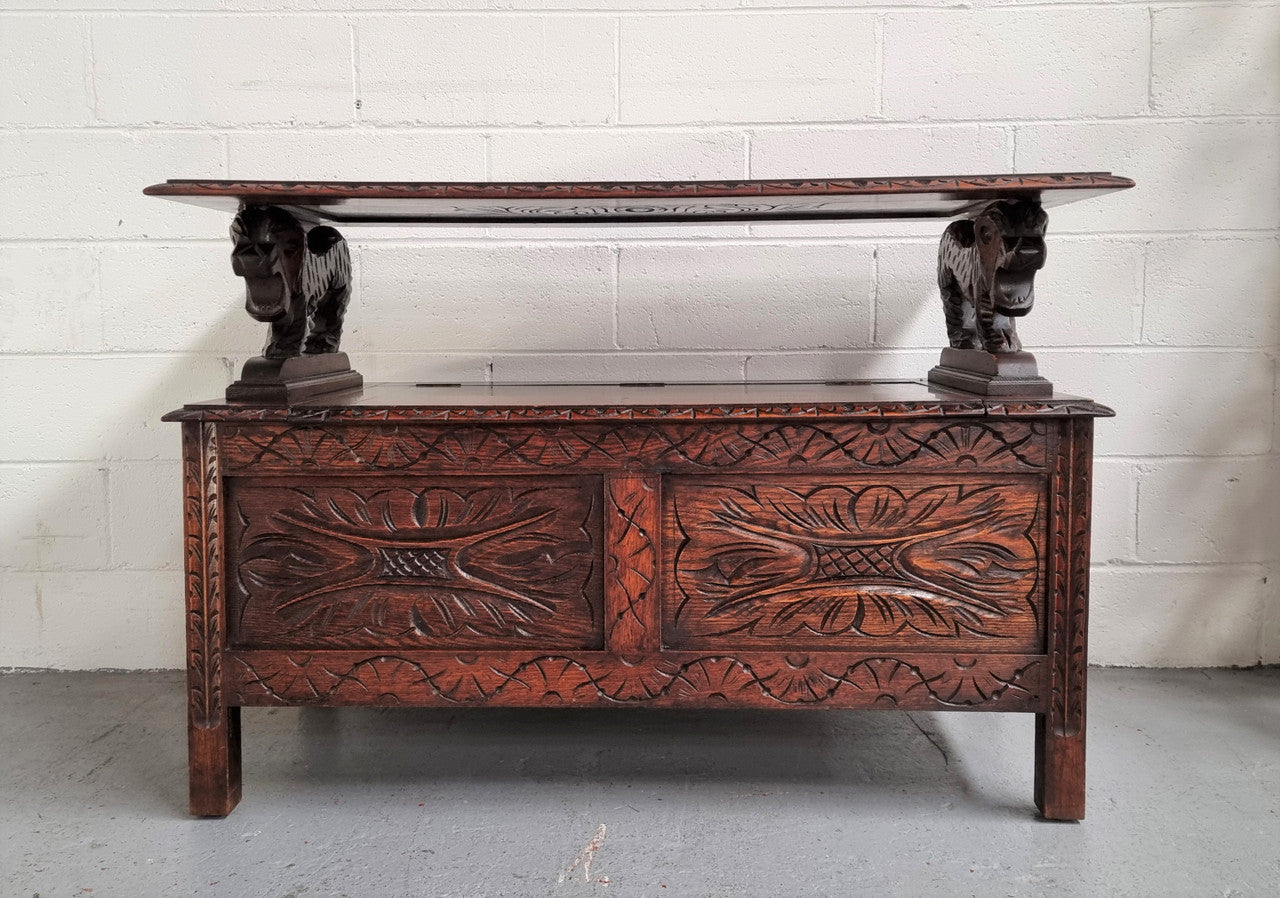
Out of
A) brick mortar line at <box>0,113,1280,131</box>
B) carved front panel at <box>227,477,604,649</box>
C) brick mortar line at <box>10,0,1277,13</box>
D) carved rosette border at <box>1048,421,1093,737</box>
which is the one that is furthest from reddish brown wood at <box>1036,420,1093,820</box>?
brick mortar line at <box>10,0,1277,13</box>

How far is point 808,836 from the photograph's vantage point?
1654 mm

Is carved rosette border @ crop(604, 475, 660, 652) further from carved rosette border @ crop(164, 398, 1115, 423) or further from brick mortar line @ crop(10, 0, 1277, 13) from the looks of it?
brick mortar line @ crop(10, 0, 1277, 13)

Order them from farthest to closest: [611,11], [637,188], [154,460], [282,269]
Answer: [154,460] → [611,11] → [282,269] → [637,188]

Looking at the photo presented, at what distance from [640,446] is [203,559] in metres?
0.81

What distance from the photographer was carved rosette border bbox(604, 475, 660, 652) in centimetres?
169

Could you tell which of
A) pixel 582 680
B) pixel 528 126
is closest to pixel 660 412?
pixel 582 680

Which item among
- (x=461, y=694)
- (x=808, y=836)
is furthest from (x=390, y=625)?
(x=808, y=836)

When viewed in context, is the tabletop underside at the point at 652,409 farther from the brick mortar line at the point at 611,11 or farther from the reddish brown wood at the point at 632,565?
the brick mortar line at the point at 611,11

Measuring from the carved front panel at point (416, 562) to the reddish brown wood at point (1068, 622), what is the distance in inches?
32.1

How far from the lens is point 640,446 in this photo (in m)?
1.68

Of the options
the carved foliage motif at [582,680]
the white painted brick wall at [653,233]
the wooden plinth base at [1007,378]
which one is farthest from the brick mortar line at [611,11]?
the carved foliage motif at [582,680]

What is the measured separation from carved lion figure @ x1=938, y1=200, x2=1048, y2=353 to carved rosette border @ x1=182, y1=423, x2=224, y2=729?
143 centimetres

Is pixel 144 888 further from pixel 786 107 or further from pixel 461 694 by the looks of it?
pixel 786 107

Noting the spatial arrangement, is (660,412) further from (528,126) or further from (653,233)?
(528,126)
